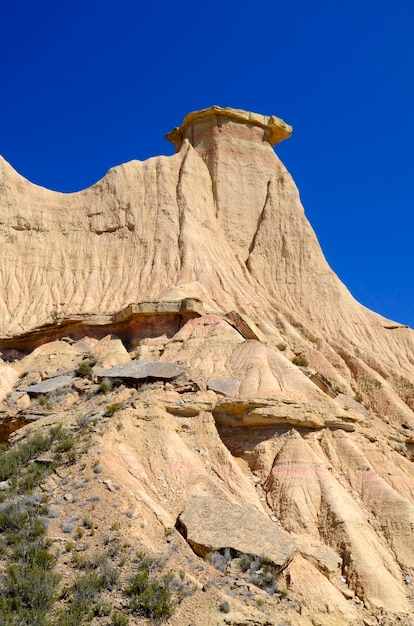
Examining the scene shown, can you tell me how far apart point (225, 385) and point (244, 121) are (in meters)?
26.5

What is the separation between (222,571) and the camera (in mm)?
20109


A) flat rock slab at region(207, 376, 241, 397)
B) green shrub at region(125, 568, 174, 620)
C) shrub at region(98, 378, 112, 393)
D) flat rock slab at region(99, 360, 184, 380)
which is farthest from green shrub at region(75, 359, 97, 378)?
green shrub at region(125, 568, 174, 620)

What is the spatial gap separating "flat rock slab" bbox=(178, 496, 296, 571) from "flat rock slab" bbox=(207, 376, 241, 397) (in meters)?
5.67

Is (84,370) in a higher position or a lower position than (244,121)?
lower

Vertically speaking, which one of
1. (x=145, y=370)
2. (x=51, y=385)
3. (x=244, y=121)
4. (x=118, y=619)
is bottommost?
(x=118, y=619)

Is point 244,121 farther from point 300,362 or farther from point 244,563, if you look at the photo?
point 244,563

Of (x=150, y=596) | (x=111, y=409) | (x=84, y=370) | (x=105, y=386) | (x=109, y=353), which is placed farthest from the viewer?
(x=109, y=353)

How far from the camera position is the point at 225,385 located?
28734 mm

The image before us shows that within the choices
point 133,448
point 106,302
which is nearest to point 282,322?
point 106,302

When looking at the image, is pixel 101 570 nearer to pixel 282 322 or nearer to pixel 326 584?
pixel 326 584

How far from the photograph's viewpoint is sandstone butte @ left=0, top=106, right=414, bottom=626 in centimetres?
2197

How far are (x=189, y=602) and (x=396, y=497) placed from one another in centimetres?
1067

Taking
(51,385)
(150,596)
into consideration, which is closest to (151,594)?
(150,596)

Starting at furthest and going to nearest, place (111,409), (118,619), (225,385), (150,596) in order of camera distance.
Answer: (225,385) → (111,409) → (150,596) → (118,619)
